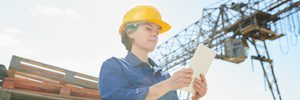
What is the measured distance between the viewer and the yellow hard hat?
2.44m

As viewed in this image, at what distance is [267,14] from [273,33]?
0.90 metres

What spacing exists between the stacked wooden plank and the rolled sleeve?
4.05m

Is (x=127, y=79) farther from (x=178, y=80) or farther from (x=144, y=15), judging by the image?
(x=144, y=15)

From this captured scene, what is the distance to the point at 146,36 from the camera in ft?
7.76

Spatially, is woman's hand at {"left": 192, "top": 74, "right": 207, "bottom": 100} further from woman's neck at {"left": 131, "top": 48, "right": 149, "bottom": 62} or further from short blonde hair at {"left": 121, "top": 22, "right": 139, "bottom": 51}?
short blonde hair at {"left": 121, "top": 22, "right": 139, "bottom": 51}

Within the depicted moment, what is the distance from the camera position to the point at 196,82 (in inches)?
84.7

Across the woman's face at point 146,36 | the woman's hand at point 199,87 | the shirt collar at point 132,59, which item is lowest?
the woman's hand at point 199,87

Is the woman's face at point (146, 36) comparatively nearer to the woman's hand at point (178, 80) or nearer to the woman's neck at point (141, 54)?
the woman's neck at point (141, 54)

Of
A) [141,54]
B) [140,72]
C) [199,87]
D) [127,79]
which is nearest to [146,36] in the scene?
[141,54]

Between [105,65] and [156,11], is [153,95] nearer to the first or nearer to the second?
[105,65]

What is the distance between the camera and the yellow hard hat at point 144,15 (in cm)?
244

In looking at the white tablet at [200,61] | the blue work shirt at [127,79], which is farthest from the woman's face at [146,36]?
the white tablet at [200,61]

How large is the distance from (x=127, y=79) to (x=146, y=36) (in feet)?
1.35

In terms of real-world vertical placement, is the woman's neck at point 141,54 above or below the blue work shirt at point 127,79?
above
